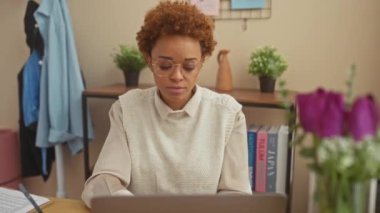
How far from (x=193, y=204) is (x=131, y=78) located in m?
1.73

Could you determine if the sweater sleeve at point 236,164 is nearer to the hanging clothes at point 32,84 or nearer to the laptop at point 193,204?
the laptop at point 193,204

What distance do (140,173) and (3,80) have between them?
6.39 feet

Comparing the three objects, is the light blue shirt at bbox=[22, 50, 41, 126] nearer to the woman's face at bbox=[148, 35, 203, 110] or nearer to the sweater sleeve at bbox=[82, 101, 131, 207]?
the sweater sleeve at bbox=[82, 101, 131, 207]

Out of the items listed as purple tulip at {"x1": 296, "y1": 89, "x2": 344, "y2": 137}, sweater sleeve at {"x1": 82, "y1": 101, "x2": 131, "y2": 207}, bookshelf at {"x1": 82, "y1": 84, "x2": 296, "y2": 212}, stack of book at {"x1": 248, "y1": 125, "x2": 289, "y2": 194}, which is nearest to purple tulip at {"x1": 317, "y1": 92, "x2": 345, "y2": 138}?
purple tulip at {"x1": 296, "y1": 89, "x2": 344, "y2": 137}

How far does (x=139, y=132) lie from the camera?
137 centimetres

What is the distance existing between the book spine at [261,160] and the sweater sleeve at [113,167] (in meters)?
0.85

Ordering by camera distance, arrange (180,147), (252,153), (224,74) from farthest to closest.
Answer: (224,74) → (252,153) → (180,147)

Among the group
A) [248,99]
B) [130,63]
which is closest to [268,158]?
[248,99]

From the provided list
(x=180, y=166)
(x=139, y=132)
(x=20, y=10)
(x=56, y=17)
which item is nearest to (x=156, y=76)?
(x=139, y=132)

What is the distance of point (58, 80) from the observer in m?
2.32

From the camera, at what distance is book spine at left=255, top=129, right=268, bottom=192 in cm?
198

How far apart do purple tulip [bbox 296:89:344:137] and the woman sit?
82cm

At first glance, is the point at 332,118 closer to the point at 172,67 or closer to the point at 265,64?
the point at 172,67

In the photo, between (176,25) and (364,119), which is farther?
(176,25)
